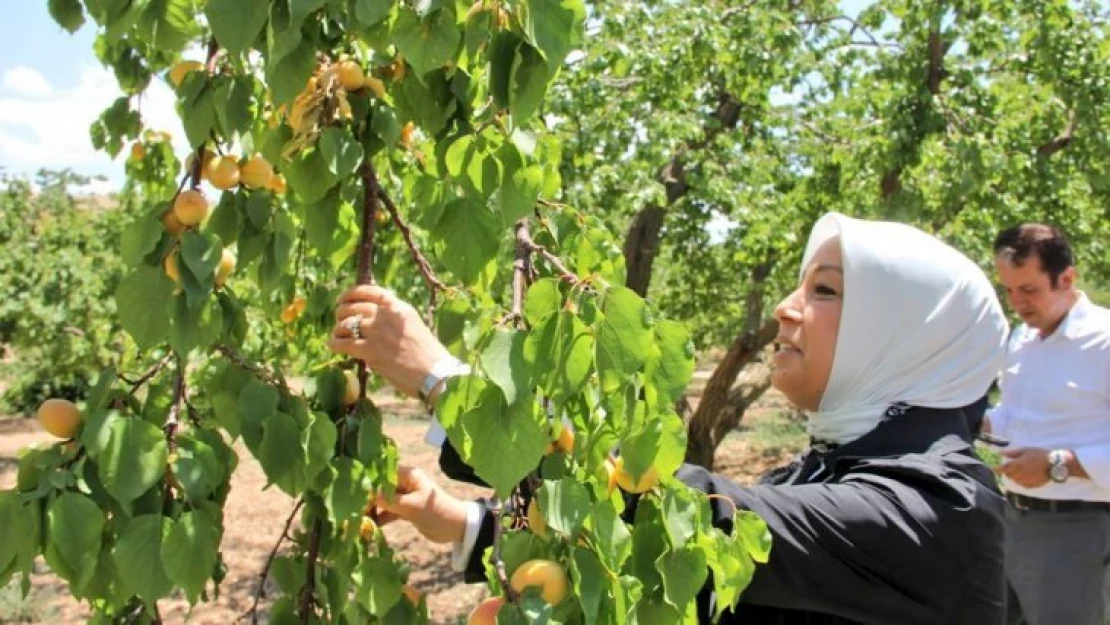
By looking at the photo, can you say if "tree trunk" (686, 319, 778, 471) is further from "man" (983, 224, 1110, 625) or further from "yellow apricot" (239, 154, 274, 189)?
"yellow apricot" (239, 154, 274, 189)

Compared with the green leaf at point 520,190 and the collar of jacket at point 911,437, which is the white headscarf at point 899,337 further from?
the green leaf at point 520,190

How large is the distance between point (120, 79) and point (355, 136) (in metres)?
0.64

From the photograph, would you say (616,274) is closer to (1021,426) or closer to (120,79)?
(120,79)

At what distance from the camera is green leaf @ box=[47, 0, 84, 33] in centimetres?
164

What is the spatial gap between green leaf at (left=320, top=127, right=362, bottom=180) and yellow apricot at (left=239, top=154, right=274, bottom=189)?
174mm

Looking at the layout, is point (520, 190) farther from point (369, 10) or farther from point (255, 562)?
point (255, 562)

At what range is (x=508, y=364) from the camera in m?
0.99

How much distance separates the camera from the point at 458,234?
4.42 ft

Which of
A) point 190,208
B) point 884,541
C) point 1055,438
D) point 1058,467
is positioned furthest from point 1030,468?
point 190,208

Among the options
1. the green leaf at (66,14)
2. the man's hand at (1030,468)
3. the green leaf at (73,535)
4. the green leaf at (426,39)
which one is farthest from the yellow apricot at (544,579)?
the man's hand at (1030,468)

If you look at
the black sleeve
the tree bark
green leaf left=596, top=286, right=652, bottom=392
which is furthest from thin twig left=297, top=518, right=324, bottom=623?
the tree bark

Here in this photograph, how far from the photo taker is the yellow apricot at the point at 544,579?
105cm

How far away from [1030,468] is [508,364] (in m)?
2.44

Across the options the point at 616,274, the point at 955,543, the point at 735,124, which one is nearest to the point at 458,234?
the point at 616,274
